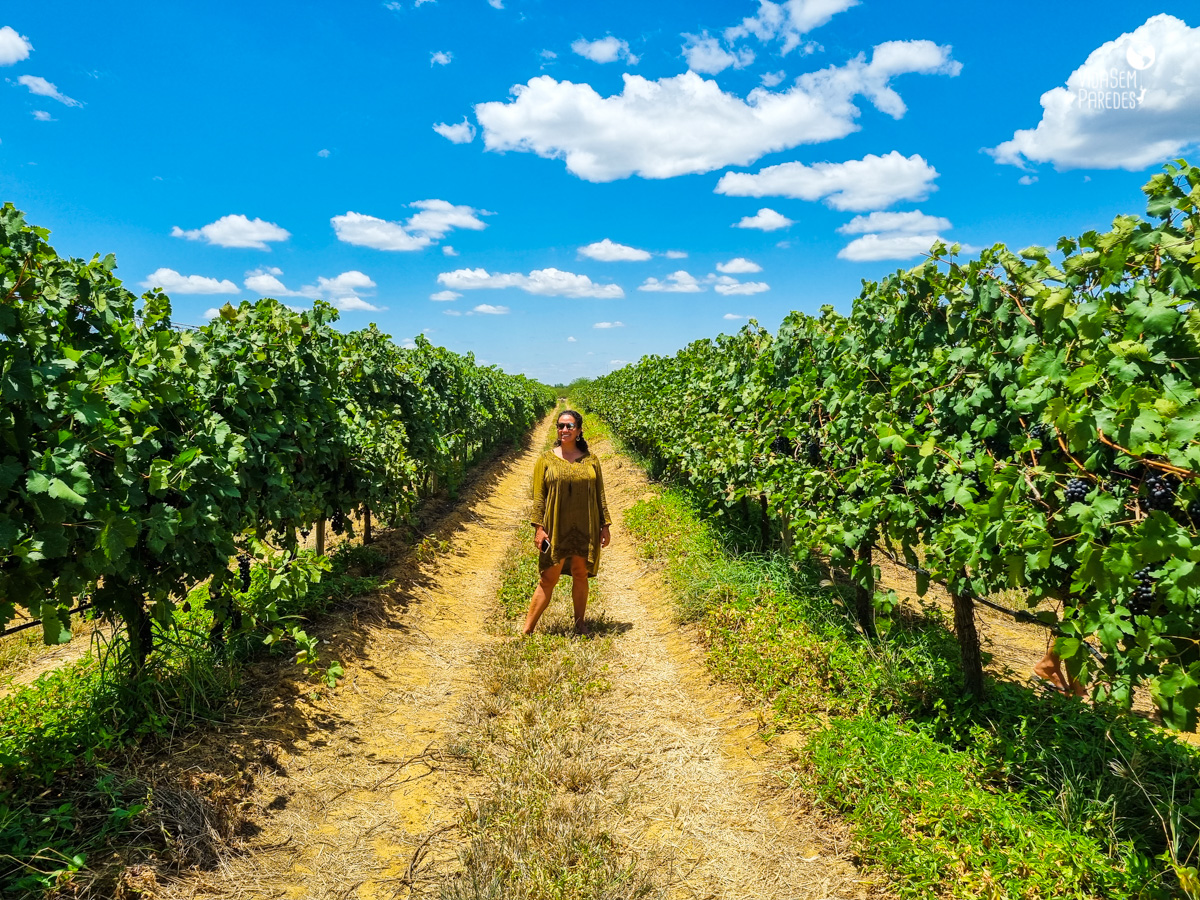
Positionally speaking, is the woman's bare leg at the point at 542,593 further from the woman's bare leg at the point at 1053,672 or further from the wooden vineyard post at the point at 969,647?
the woman's bare leg at the point at 1053,672

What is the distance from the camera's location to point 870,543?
5.02 meters

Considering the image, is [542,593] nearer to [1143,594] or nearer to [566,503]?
[566,503]

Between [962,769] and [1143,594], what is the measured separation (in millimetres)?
1550

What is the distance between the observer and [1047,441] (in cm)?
337

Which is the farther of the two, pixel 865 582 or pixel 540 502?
pixel 540 502

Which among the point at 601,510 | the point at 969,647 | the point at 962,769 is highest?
the point at 601,510

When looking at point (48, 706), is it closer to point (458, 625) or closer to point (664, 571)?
point (458, 625)

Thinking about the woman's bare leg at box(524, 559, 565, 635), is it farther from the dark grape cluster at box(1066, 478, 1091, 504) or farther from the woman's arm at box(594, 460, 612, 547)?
the dark grape cluster at box(1066, 478, 1091, 504)

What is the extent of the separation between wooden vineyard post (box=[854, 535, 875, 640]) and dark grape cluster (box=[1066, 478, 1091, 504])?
6.05 feet

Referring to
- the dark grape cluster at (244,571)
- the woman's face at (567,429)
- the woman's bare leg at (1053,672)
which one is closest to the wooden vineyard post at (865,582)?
the woman's bare leg at (1053,672)

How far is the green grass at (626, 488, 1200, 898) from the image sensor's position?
9.29 ft

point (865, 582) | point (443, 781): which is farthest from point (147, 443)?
point (865, 582)

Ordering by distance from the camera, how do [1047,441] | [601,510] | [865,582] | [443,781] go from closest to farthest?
[1047,441] < [443,781] < [865,582] < [601,510]

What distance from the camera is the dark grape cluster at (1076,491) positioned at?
275 centimetres
